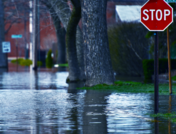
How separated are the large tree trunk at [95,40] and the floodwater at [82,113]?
2.33 m

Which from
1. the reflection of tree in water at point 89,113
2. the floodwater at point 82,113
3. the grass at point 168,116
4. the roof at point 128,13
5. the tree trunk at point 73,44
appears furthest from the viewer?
the roof at point 128,13

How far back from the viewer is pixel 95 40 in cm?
1844

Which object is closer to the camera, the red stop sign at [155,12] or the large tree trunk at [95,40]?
the red stop sign at [155,12]

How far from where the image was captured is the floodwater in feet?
29.2

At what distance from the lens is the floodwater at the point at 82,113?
29.2 feet

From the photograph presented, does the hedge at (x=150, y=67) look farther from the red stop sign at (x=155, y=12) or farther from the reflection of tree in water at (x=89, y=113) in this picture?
the red stop sign at (x=155, y=12)

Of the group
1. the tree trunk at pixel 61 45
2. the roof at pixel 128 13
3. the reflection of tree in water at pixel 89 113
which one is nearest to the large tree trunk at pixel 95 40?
the reflection of tree in water at pixel 89 113

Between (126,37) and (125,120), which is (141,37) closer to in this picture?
(126,37)

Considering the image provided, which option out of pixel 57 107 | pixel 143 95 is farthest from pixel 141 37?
pixel 57 107

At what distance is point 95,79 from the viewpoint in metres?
18.5

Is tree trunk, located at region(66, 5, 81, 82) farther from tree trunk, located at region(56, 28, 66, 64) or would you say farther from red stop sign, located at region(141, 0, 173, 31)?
tree trunk, located at region(56, 28, 66, 64)

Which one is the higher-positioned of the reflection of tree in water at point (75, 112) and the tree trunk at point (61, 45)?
the tree trunk at point (61, 45)

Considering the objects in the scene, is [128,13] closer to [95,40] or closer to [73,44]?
[73,44]

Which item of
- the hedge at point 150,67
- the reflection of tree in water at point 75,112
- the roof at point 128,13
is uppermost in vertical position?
the roof at point 128,13
